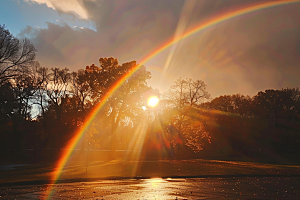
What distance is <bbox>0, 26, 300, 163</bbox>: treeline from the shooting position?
155ft

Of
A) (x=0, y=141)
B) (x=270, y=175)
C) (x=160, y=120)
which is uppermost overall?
(x=160, y=120)

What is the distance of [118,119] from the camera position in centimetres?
4934

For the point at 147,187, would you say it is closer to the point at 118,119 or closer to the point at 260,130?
the point at 118,119

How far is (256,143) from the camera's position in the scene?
2906 inches

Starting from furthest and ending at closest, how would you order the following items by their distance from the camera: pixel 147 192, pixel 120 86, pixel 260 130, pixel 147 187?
1. pixel 260 130
2. pixel 120 86
3. pixel 147 187
4. pixel 147 192

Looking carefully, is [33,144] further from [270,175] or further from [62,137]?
[270,175]

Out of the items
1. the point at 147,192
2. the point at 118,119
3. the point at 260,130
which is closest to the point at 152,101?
the point at 118,119

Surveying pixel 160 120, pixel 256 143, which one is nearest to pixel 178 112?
pixel 160 120

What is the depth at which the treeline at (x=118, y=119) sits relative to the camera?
47125 mm

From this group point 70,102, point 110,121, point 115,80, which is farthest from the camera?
point 70,102

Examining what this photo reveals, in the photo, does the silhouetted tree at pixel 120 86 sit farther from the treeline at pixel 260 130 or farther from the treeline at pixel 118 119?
the treeline at pixel 260 130

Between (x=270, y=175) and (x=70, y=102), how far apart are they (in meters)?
42.2

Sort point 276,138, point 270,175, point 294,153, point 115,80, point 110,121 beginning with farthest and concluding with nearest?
point 276,138 → point 294,153 → point 110,121 → point 115,80 → point 270,175

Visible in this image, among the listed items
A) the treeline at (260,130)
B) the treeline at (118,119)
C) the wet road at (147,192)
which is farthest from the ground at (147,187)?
the treeline at (260,130)
